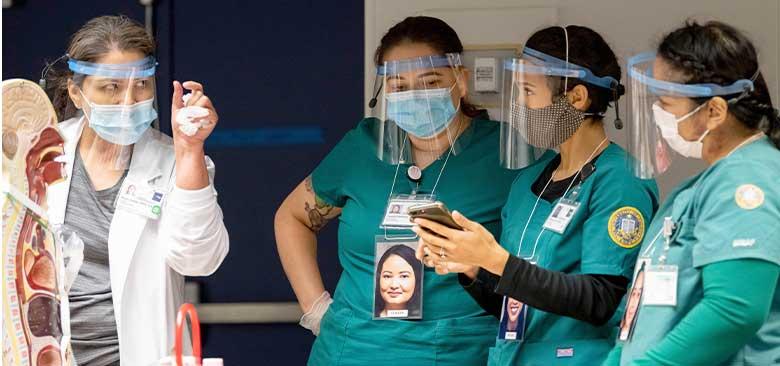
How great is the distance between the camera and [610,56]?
106 inches

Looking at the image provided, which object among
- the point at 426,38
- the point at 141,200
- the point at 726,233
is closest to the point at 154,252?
the point at 141,200

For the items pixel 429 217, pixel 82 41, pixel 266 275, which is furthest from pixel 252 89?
pixel 429 217

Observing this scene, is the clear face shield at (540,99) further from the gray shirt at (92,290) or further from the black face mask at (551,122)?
the gray shirt at (92,290)

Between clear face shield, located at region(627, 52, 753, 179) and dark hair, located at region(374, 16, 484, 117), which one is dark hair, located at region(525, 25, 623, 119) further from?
dark hair, located at region(374, 16, 484, 117)

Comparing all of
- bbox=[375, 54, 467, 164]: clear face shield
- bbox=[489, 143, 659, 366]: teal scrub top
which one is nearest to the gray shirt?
bbox=[375, 54, 467, 164]: clear face shield

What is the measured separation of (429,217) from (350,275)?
681 millimetres

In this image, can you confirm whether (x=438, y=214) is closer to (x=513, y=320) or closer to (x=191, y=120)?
(x=513, y=320)

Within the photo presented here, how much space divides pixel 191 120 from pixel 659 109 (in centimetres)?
112

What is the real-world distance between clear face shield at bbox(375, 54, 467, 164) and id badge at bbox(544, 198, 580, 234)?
20.0 inches

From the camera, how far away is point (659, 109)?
2.31 meters

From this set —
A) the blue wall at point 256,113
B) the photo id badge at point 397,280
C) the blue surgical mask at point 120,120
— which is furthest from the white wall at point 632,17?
the blue surgical mask at point 120,120

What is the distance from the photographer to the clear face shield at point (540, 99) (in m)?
2.66

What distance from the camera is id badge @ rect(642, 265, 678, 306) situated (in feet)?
7.20

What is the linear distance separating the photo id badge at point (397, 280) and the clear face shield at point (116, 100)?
0.70 m
